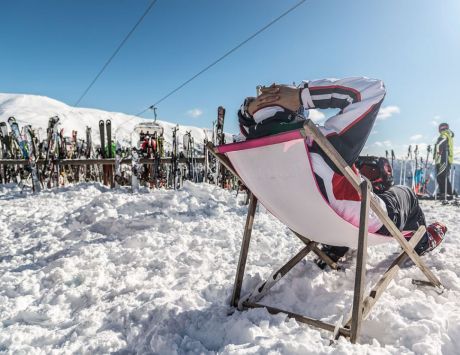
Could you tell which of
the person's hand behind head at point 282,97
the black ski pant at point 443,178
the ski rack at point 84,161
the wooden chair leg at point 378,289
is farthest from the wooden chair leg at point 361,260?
the black ski pant at point 443,178

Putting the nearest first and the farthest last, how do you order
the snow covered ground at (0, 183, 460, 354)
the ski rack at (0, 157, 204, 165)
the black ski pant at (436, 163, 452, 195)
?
1. the snow covered ground at (0, 183, 460, 354)
2. the ski rack at (0, 157, 204, 165)
3. the black ski pant at (436, 163, 452, 195)

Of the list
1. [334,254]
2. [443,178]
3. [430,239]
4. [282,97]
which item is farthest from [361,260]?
[443,178]

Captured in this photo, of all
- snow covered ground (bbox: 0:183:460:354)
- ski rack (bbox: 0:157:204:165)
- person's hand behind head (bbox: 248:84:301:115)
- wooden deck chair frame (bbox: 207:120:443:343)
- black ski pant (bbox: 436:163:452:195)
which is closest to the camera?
wooden deck chair frame (bbox: 207:120:443:343)

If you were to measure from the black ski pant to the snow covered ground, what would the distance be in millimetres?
6197

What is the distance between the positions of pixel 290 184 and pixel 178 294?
4.03 feet

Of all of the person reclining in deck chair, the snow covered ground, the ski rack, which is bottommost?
the snow covered ground

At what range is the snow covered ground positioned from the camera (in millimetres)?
1812

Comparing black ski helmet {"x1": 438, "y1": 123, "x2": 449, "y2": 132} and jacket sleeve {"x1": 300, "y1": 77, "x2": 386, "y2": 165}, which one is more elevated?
black ski helmet {"x1": 438, "y1": 123, "x2": 449, "y2": 132}

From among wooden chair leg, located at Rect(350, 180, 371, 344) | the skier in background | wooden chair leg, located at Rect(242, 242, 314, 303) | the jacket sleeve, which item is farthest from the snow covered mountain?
wooden chair leg, located at Rect(350, 180, 371, 344)

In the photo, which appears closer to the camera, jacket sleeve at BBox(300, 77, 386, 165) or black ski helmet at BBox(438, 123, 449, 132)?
jacket sleeve at BBox(300, 77, 386, 165)

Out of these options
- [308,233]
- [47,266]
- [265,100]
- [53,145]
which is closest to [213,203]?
[47,266]

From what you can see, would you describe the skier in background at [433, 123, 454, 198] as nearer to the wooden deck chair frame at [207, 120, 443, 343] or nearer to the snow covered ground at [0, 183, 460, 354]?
the snow covered ground at [0, 183, 460, 354]

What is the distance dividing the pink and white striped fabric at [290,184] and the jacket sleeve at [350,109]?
0.23m

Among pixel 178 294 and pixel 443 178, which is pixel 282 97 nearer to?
pixel 178 294
